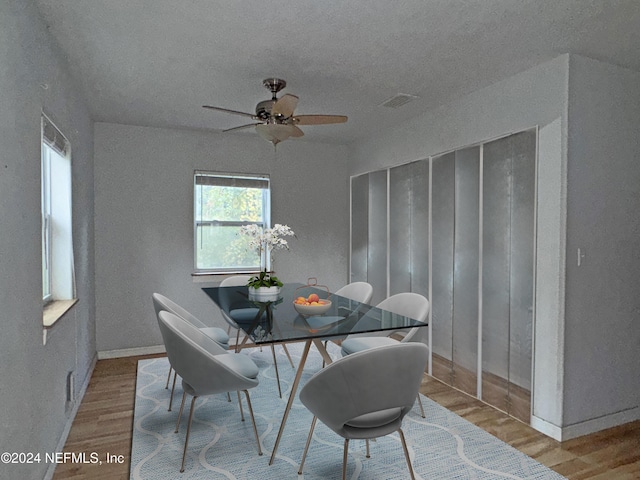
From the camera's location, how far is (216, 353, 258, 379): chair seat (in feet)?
8.13

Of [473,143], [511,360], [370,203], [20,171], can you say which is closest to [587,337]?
[511,360]

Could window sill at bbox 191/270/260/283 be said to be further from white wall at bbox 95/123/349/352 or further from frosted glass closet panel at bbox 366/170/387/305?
frosted glass closet panel at bbox 366/170/387/305

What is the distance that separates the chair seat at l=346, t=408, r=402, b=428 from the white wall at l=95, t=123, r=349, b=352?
3301 millimetres

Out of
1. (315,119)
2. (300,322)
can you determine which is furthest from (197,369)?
(315,119)

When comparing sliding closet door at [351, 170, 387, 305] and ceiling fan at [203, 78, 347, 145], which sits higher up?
ceiling fan at [203, 78, 347, 145]

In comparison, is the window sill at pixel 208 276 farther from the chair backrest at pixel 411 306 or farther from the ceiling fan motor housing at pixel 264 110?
the ceiling fan motor housing at pixel 264 110

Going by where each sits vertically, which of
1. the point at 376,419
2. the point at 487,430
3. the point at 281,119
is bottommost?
the point at 487,430

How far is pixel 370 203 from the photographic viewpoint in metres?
4.87

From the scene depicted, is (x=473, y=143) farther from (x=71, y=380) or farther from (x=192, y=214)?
(x=71, y=380)

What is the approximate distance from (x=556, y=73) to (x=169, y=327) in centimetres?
290

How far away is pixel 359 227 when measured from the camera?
5.11 m

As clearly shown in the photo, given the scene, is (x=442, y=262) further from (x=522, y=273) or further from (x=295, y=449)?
(x=295, y=449)

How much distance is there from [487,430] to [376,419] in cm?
136

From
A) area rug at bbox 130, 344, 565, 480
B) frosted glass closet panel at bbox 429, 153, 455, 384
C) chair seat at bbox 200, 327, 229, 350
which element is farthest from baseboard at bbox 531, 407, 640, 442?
chair seat at bbox 200, 327, 229, 350
